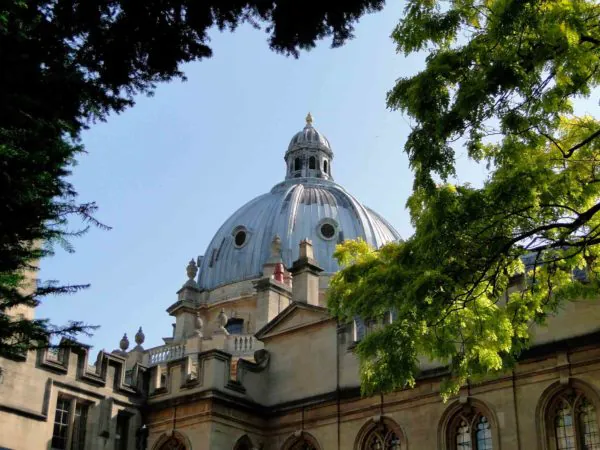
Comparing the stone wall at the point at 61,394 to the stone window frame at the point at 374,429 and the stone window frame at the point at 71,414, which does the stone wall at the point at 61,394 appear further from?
the stone window frame at the point at 374,429

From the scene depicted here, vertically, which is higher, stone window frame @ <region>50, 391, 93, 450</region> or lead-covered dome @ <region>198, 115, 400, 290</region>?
lead-covered dome @ <region>198, 115, 400, 290</region>

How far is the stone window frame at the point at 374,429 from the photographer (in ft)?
75.3

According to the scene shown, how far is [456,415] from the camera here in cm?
2216

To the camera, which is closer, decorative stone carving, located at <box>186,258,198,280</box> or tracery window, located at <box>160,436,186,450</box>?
tracery window, located at <box>160,436,186,450</box>

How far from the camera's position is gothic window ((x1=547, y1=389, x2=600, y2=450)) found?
1962cm

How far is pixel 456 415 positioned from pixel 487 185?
32.7ft

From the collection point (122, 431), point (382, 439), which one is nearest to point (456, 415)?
point (382, 439)

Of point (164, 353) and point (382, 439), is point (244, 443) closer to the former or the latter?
point (382, 439)

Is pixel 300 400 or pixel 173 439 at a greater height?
pixel 300 400

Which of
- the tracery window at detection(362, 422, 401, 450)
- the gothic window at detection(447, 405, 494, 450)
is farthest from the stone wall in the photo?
the gothic window at detection(447, 405, 494, 450)

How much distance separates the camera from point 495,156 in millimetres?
14102

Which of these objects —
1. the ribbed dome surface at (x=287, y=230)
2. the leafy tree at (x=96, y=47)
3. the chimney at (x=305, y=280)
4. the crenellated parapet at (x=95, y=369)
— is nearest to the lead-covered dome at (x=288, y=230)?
the ribbed dome surface at (x=287, y=230)

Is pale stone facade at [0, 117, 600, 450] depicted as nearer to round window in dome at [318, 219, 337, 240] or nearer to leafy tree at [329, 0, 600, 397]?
leafy tree at [329, 0, 600, 397]

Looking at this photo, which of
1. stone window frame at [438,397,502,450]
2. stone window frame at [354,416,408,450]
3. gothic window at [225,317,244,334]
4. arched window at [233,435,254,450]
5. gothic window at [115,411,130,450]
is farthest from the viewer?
gothic window at [225,317,244,334]
